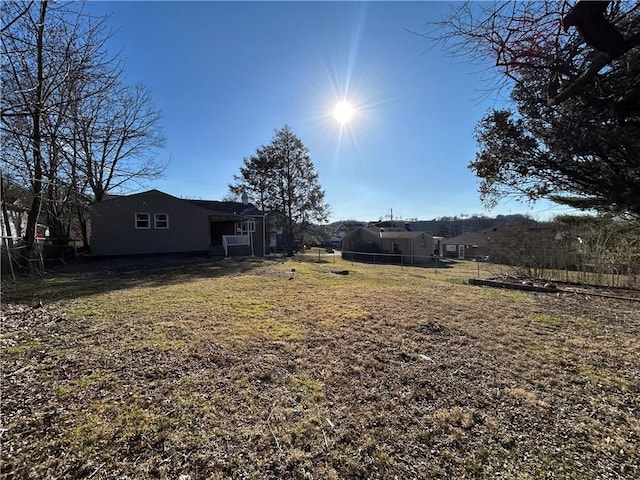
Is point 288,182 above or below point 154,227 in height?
above

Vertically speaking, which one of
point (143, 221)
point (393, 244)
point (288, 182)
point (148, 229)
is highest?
point (288, 182)

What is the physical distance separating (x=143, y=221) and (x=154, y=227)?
585 mm

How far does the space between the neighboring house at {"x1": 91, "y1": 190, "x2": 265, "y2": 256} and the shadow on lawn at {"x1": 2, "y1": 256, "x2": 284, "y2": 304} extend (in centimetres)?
87

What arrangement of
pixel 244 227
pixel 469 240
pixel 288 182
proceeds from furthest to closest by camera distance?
pixel 469 240, pixel 288 182, pixel 244 227

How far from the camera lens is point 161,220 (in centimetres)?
1528

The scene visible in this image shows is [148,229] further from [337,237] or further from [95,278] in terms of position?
[337,237]

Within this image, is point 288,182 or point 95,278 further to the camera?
point 288,182

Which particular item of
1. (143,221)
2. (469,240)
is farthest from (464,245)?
(143,221)

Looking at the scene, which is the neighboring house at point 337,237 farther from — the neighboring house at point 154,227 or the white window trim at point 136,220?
the white window trim at point 136,220

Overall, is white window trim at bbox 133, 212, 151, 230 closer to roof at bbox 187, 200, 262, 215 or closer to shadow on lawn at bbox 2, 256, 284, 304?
shadow on lawn at bbox 2, 256, 284, 304

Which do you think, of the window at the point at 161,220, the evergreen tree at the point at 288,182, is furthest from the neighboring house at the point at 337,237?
the window at the point at 161,220

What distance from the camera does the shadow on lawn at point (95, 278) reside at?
6.50 metres

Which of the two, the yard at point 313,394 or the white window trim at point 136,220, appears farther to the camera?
the white window trim at point 136,220

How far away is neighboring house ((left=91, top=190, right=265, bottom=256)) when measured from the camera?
13859 mm
